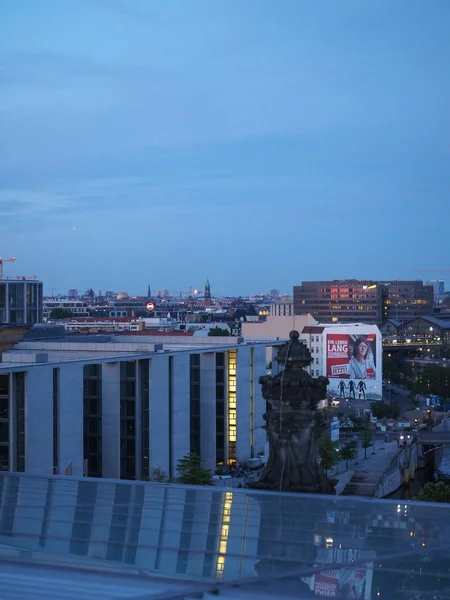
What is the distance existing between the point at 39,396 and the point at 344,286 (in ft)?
431

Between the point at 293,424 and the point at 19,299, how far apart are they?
226 ft

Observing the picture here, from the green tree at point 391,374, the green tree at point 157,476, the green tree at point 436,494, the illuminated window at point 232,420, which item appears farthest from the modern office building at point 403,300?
the green tree at point 157,476

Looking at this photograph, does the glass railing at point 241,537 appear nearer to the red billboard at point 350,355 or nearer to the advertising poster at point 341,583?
the advertising poster at point 341,583

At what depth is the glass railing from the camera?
5.09 meters

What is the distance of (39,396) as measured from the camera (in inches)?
859

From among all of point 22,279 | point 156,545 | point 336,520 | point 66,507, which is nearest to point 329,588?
point 156,545

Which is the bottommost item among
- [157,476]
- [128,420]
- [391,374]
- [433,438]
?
[433,438]

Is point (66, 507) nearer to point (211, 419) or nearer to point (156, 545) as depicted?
point (156, 545)

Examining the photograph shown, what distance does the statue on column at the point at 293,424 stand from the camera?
311 inches

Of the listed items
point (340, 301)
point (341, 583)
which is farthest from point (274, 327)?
point (340, 301)

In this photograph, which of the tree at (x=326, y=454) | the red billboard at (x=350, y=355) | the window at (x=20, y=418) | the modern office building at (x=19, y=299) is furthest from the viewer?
the modern office building at (x=19, y=299)

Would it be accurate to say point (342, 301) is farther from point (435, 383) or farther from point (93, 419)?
point (93, 419)

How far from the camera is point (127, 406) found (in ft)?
92.0

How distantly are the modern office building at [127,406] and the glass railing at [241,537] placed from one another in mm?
13426
